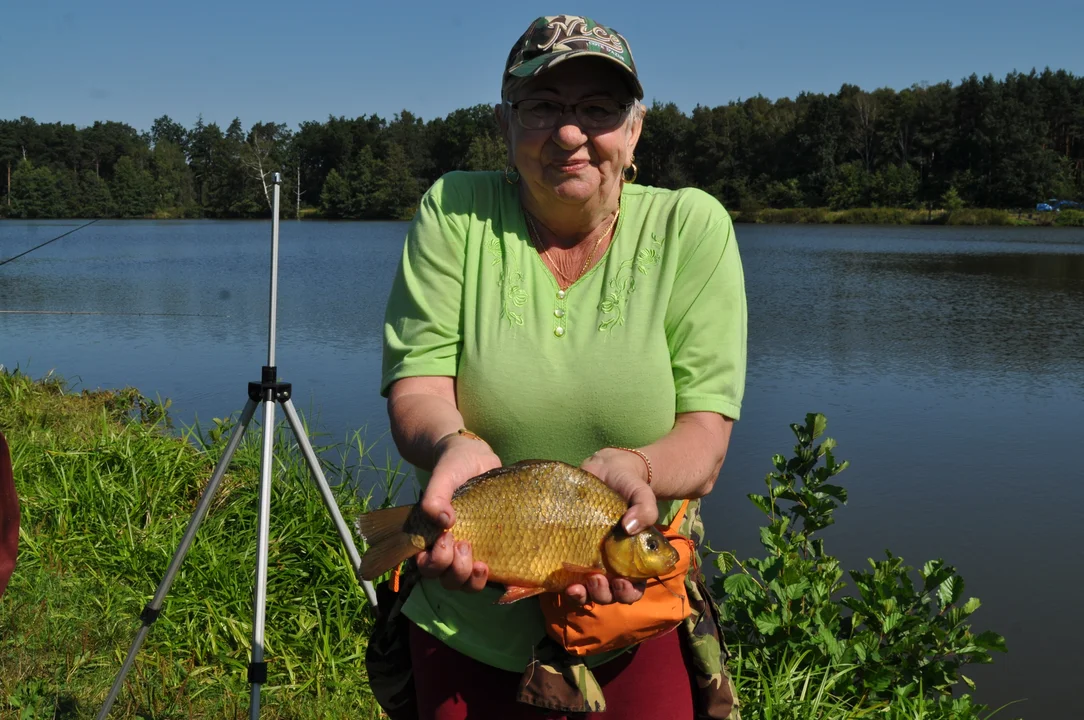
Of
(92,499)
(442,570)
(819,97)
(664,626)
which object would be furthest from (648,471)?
(819,97)

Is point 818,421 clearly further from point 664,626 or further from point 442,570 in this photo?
point 442,570

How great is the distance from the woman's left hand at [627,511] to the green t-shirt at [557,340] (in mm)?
129

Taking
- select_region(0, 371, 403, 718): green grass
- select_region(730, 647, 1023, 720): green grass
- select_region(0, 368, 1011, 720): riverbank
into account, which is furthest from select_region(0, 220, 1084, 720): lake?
select_region(730, 647, 1023, 720): green grass

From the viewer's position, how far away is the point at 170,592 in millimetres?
4406

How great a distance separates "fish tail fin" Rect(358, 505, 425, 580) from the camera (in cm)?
183

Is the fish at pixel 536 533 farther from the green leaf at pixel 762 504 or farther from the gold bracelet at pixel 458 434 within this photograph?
the green leaf at pixel 762 504

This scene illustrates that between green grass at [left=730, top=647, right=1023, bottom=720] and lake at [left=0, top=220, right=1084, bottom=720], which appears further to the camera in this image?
lake at [left=0, top=220, right=1084, bottom=720]

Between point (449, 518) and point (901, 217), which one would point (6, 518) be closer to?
point (449, 518)

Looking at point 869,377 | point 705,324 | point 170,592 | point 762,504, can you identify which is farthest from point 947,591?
point 869,377

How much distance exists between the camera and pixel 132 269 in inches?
1046

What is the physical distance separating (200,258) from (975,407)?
1030 inches

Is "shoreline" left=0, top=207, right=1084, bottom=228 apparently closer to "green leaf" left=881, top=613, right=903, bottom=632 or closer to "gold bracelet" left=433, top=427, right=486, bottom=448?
"green leaf" left=881, top=613, right=903, bottom=632

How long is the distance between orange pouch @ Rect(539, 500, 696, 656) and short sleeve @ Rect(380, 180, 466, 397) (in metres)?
0.53

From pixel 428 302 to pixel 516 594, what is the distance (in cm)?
61
